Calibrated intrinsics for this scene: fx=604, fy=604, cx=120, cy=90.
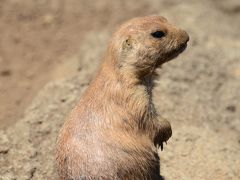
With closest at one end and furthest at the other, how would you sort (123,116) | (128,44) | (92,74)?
1. (123,116)
2. (128,44)
3. (92,74)

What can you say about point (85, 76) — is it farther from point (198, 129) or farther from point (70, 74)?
point (198, 129)

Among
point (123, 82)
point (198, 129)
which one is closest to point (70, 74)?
point (198, 129)

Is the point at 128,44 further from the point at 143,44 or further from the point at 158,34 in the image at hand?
the point at 158,34

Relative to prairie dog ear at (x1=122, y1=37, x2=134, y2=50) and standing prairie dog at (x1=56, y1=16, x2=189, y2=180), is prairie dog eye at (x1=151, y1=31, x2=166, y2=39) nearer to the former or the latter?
standing prairie dog at (x1=56, y1=16, x2=189, y2=180)

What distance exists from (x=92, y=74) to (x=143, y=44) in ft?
6.29

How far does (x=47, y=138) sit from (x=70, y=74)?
135 centimetres

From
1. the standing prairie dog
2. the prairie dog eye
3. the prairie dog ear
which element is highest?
the prairie dog eye

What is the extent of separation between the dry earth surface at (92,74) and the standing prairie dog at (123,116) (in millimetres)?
836

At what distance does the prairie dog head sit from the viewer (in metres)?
5.04

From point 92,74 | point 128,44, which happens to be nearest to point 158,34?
point 128,44

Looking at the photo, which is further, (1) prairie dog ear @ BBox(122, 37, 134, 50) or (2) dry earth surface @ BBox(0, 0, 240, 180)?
(2) dry earth surface @ BBox(0, 0, 240, 180)

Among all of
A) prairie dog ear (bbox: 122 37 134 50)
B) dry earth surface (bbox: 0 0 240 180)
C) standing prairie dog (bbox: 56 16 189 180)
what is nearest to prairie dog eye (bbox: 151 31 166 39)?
standing prairie dog (bbox: 56 16 189 180)

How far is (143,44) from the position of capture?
200 inches

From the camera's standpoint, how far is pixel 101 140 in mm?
4660
